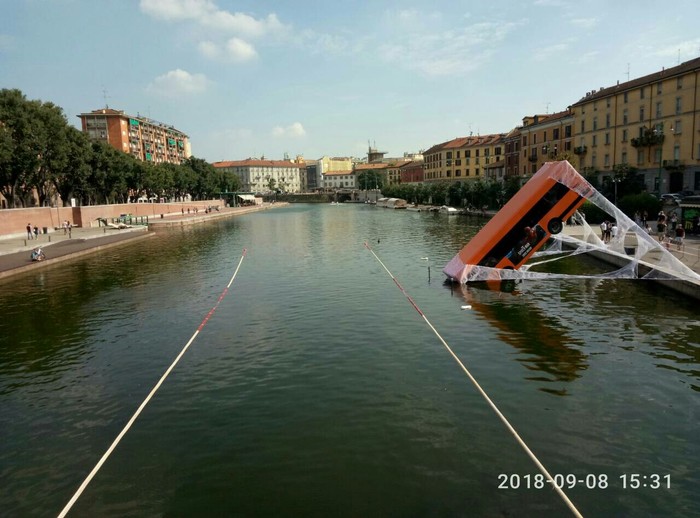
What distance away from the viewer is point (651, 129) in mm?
64125

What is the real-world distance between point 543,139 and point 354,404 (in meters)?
93.3

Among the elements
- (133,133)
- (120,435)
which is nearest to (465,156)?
(133,133)

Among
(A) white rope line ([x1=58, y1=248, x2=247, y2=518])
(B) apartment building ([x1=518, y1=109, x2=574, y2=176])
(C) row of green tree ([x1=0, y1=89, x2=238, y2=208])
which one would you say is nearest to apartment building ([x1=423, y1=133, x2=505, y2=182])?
(B) apartment building ([x1=518, y1=109, x2=574, y2=176])

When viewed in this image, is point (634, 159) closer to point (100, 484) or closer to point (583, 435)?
point (583, 435)

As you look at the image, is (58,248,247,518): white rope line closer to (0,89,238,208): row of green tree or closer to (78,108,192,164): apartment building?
(0,89,238,208): row of green tree

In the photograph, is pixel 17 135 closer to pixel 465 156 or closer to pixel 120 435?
pixel 120 435

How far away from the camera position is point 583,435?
34.7 ft

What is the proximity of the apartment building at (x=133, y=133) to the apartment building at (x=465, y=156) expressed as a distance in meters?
86.3

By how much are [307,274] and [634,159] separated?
59106 mm

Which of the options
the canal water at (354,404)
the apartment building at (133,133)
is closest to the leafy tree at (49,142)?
the canal water at (354,404)

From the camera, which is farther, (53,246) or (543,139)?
(543,139)

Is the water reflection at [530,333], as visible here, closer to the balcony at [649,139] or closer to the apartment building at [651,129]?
the apartment building at [651,129]

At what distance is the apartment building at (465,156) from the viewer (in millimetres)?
143875

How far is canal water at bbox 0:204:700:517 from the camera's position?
8.83 m
